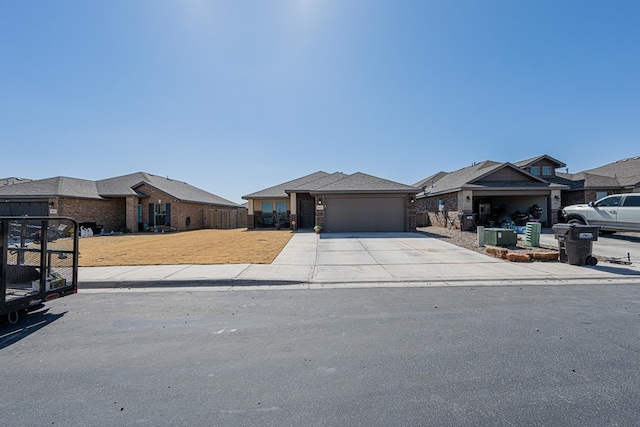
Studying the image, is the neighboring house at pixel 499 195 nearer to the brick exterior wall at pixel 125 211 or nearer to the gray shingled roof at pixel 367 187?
the gray shingled roof at pixel 367 187

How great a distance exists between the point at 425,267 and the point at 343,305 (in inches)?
159

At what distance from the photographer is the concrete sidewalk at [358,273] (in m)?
6.64

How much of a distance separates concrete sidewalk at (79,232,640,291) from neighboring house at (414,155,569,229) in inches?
413

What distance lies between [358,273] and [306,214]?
1582cm

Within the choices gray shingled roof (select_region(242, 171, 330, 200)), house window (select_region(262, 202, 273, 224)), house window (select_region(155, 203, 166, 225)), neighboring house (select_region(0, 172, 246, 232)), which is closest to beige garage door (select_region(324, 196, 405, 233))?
→ gray shingled roof (select_region(242, 171, 330, 200))

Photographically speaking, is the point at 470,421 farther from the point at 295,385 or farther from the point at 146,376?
the point at 146,376

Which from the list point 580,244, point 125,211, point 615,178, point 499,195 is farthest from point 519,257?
point 125,211


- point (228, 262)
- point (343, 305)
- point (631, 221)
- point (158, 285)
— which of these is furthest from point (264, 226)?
point (631, 221)

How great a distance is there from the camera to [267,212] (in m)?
24.4

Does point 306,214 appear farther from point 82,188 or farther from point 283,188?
point 82,188

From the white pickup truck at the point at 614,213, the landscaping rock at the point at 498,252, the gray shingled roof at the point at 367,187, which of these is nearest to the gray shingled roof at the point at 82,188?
the gray shingled roof at the point at 367,187

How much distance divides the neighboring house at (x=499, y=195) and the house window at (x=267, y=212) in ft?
41.5

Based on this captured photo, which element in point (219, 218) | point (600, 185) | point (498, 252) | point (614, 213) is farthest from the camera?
point (219, 218)

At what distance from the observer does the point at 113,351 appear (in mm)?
3525
